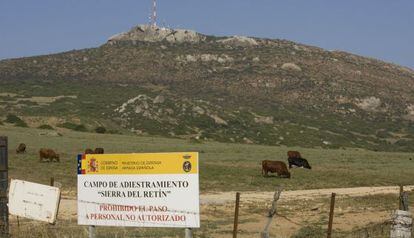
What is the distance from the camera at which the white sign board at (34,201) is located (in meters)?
13.0

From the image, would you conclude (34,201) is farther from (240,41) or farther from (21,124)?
(240,41)

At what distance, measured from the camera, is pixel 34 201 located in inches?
521

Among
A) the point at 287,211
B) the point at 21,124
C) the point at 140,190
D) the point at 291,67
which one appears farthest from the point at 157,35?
the point at 140,190

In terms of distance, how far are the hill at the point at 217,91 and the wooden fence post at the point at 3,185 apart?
198 ft

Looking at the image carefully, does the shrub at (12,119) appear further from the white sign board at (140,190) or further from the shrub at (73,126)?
the white sign board at (140,190)

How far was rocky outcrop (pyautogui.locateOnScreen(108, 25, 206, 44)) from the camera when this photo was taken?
14650cm

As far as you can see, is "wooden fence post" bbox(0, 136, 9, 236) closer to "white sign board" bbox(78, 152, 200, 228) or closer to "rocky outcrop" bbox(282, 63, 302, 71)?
"white sign board" bbox(78, 152, 200, 228)

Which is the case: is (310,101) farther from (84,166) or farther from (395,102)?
(84,166)

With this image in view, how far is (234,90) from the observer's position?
11588 cm

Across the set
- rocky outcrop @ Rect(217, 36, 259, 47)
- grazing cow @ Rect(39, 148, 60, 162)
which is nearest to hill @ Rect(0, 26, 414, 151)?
rocky outcrop @ Rect(217, 36, 259, 47)

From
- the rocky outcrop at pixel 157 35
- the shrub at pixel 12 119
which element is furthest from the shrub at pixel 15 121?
the rocky outcrop at pixel 157 35

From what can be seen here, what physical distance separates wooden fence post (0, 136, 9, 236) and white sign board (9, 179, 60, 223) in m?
0.14

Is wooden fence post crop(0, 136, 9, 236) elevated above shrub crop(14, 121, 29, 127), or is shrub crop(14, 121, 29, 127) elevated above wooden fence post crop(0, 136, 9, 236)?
shrub crop(14, 121, 29, 127)

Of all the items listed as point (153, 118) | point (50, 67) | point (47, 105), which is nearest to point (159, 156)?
point (153, 118)
